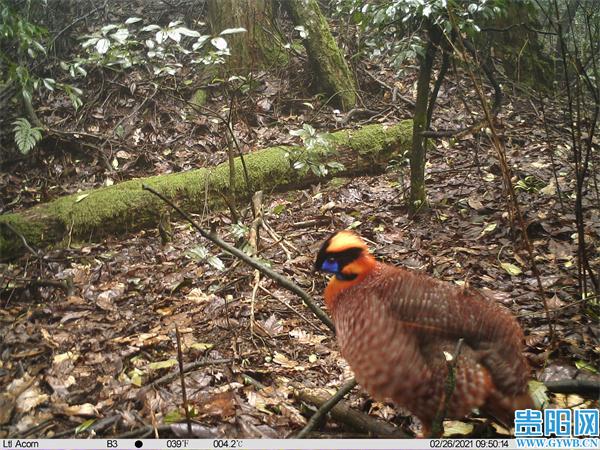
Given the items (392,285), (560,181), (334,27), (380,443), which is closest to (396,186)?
(560,181)

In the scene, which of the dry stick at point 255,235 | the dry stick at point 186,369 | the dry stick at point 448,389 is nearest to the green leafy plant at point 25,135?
the dry stick at point 255,235

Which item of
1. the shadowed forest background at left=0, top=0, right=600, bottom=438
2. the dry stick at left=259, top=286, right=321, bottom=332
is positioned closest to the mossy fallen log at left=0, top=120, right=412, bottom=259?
the shadowed forest background at left=0, top=0, right=600, bottom=438

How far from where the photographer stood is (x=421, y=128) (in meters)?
1.99

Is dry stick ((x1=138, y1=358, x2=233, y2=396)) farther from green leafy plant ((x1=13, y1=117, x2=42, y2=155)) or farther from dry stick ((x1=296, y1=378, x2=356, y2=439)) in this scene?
green leafy plant ((x1=13, y1=117, x2=42, y2=155))

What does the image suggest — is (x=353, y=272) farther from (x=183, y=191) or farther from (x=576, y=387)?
(x=183, y=191)

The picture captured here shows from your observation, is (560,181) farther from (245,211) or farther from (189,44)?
(189,44)

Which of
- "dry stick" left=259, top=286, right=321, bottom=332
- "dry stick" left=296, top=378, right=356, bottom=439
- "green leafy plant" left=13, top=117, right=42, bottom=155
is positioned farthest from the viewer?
"green leafy plant" left=13, top=117, right=42, bottom=155

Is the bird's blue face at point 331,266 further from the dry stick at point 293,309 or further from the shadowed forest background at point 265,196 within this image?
the dry stick at point 293,309

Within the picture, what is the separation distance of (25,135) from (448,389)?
1.97 metres

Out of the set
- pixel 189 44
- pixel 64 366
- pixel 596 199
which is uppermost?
pixel 189 44

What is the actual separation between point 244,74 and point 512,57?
4.63ft

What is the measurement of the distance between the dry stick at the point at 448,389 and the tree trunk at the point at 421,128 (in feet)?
3.09

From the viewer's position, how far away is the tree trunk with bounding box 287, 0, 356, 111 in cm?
266

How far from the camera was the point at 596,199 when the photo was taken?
5.91ft
